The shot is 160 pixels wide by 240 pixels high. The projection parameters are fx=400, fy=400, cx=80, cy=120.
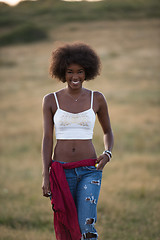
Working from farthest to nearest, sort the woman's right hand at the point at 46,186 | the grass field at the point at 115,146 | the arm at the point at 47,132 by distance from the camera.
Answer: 1. the grass field at the point at 115,146
2. the arm at the point at 47,132
3. the woman's right hand at the point at 46,186

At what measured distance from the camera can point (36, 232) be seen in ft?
20.3

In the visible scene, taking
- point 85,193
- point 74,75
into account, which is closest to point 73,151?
point 85,193

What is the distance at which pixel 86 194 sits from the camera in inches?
155

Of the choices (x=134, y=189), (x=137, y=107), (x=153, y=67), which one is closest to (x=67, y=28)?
(x=153, y=67)

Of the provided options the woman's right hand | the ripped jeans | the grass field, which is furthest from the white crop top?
the grass field

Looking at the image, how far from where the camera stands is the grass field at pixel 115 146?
6868 millimetres

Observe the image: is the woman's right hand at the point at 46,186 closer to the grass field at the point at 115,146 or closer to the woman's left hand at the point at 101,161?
the woman's left hand at the point at 101,161

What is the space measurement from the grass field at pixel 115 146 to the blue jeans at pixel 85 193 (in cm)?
206

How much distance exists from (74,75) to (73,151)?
0.79 m

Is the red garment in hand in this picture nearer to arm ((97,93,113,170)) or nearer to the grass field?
arm ((97,93,113,170))

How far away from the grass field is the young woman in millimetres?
2021

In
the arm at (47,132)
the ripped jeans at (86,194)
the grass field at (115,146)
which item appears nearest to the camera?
the ripped jeans at (86,194)

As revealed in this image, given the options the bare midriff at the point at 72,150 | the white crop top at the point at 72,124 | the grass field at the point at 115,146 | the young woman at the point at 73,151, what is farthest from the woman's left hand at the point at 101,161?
the grass field at the point at 115,146

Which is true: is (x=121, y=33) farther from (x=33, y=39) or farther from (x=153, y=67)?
(x=153, y=67)
